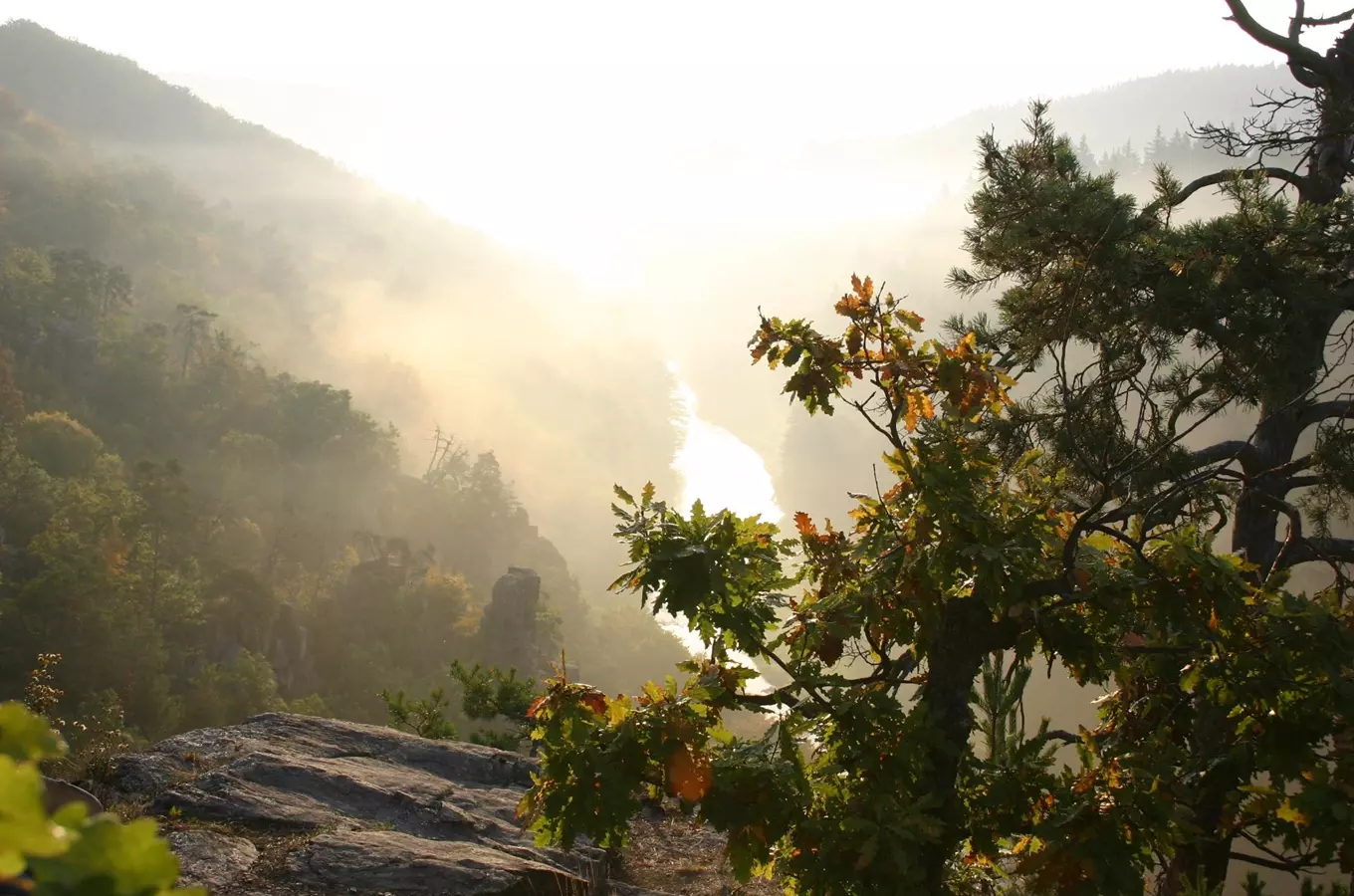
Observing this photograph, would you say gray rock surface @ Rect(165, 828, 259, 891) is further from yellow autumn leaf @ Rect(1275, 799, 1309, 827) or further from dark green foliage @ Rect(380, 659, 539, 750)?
dark green foliage @ Rect(380, 659, 539, 750)

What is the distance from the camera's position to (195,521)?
50.4m

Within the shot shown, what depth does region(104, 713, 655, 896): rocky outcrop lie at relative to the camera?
5.61 meters

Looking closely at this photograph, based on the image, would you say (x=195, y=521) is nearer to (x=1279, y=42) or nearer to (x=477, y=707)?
(x=477, y=707)

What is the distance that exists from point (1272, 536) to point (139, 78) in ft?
652

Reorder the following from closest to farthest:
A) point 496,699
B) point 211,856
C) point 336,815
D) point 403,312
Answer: point 211,856, point 336,815, point 496,699, point 403,312

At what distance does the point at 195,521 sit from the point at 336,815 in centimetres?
5056

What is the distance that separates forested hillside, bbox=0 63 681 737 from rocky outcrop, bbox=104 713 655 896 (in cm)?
3172

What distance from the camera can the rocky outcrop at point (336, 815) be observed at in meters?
5.61

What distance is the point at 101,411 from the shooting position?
61.7 m

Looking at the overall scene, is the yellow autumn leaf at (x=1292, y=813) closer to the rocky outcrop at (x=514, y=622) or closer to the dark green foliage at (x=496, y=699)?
the dark green foliage at (x=496, y=699)

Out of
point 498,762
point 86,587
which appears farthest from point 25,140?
point 498,762

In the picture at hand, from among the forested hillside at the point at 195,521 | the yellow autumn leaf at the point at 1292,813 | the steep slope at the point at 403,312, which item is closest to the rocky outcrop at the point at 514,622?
the forested hillside at the point at 195,521

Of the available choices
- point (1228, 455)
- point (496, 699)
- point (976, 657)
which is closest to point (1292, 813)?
point (976, 657)

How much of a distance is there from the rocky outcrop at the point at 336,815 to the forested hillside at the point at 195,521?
3172 centimetres
